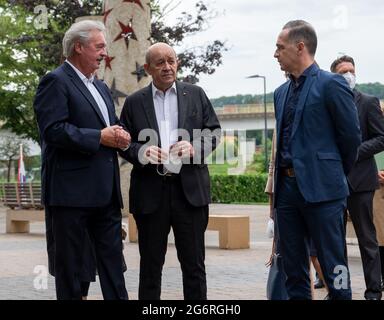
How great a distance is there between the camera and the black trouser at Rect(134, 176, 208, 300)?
627cm

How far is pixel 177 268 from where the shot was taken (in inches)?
424

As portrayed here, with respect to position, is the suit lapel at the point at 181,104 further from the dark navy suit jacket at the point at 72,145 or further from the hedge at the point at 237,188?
the hedge at the point at 237,188

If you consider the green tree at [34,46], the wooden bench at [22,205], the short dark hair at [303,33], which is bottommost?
the wooden bench at [22,205]

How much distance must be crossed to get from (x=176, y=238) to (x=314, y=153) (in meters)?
1.28

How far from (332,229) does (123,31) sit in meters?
14.9

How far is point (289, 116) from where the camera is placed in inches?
229

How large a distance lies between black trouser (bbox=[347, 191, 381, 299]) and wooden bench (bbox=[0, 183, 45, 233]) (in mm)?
9615

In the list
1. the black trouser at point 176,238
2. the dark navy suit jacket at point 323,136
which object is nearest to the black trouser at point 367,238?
the black trouser at point 176,238

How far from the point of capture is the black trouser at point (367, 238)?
7785 mm

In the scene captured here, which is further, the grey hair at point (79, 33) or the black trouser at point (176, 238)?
the black trouser at point (176, 238)

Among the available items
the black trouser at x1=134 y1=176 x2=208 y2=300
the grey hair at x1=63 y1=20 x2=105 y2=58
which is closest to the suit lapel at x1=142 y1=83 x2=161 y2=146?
the black trouser at x1=134 y1=176 x2=208 y2=300

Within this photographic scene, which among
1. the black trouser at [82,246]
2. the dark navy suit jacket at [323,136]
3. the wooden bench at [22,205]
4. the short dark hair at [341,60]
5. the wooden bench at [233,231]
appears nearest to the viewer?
the dark navy suit jacket at [323,136]

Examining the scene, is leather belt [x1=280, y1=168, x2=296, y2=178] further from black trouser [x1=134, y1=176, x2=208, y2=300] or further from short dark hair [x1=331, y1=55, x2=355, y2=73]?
short dark hair [x1=331, y1=55, x2=355, y2=73]

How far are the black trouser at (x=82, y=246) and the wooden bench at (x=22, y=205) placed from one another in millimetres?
10869
